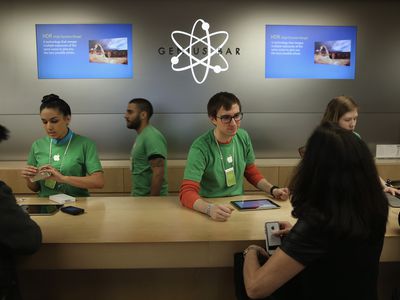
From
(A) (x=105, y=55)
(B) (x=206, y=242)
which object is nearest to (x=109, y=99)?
(A) (x=105, y=55)

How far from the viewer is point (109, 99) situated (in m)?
4.09

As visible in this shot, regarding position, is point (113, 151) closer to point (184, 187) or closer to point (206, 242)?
point (184, 187)

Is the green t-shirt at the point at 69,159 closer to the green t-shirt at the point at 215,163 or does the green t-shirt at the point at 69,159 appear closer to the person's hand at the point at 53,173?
the person's hand at the point at 53,173

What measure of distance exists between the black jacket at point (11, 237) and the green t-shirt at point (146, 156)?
160 centimetres

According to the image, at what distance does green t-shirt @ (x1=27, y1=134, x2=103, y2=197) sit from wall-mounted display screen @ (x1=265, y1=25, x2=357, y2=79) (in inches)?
95.1

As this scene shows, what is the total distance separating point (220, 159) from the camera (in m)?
2.23

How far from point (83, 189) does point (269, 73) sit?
2.54 meters

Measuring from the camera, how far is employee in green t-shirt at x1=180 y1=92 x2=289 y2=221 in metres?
2.11

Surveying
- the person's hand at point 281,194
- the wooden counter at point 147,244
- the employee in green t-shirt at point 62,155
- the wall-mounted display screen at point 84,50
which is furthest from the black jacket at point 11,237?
the wall-mounted display screen at point 84,50

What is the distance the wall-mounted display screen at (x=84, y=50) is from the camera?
13.0ft

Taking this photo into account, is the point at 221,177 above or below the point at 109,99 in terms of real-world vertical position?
below

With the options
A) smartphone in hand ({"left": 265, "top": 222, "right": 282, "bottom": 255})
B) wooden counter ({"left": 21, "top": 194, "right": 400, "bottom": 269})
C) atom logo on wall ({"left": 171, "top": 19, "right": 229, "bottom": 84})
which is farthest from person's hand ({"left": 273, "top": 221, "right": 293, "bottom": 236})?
atom logo on wall ({"left": 171, "top": 19, "right": 229, "bottom": 84})

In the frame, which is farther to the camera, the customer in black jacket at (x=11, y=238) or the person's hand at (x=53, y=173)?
the person's hand at (x=53, y=173)

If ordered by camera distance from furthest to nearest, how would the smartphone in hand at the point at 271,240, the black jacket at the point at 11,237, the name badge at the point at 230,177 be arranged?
the name badge at the point at 230,177 → the smartphone in hand at the point at 271,240 → the black jacket at the point at 11,237
